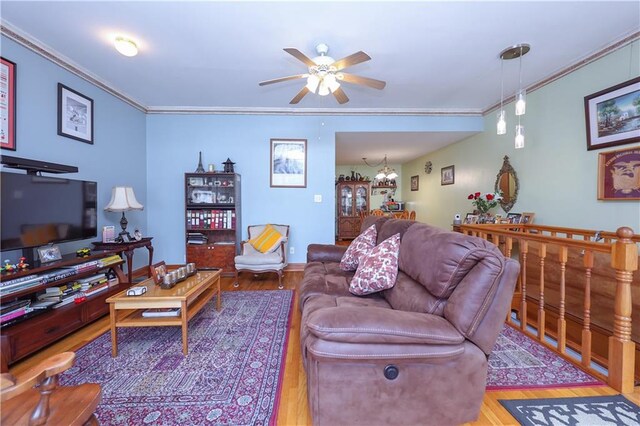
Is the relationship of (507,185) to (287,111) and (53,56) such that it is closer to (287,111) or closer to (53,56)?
(287,111)

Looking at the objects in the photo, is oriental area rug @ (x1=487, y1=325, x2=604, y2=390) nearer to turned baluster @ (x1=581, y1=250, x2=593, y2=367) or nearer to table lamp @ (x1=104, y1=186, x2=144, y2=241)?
turned baluster @ (x1=581, y1=250, x2=593, y2=367)

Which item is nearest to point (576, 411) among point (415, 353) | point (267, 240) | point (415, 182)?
point (415, 353)

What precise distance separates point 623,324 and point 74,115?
16.4 feet

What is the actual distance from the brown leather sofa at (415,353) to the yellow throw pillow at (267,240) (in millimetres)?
2496

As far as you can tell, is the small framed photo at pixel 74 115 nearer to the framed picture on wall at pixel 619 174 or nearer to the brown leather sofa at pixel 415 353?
the brown leather sofa at pixel 415 353

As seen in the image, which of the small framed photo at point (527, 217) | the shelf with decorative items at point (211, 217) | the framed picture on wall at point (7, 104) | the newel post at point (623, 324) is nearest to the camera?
the newel post at point (623, 324)

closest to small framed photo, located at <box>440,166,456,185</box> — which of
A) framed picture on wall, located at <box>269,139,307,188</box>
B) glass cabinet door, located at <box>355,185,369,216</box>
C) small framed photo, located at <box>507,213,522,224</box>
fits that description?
small framed photo, located at <box>507,213,522,224</box>

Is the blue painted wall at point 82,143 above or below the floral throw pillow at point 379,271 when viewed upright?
above

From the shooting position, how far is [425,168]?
21.9ft

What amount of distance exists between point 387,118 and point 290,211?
86.0 inches

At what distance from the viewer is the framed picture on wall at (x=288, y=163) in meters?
4.29

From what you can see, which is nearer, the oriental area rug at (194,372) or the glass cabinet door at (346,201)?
the oriental area rug at (194,372)

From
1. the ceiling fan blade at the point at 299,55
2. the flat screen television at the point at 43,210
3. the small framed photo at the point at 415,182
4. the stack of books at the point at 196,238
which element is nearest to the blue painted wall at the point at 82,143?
the flat screen television at the point at 43,210

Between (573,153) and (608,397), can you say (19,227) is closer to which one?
(608,397)
